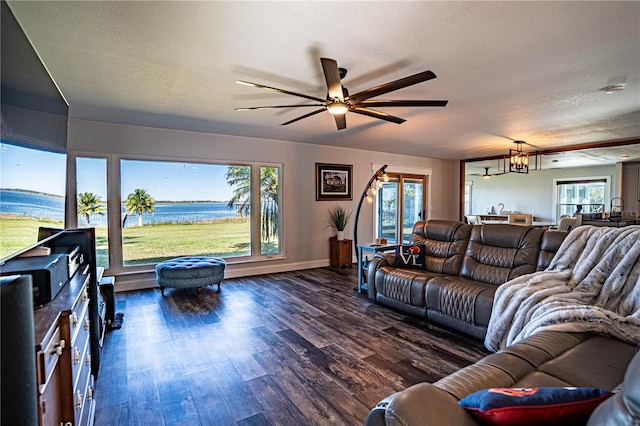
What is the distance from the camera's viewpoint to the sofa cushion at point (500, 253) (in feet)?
10.6

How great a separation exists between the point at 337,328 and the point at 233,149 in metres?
3.50

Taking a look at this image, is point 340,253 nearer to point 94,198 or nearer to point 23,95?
point 94,198

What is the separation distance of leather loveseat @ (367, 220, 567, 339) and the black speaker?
3053mm

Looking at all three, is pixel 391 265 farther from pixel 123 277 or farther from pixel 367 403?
pixel 123 277

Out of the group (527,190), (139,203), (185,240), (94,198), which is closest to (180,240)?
(185,240)

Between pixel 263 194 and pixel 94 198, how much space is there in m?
2.52

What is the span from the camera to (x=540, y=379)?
1451 millimetres

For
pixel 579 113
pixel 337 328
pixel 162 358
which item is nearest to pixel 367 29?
pixel 337 328

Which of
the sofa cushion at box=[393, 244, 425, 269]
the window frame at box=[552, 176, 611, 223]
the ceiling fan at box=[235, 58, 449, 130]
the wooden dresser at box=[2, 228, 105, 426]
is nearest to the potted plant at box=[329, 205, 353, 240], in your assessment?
the sofa cushion at box=[393, 244, 425, 269]

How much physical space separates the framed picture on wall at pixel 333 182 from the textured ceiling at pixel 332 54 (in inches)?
89.3

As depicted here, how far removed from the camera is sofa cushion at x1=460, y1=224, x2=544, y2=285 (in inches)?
127

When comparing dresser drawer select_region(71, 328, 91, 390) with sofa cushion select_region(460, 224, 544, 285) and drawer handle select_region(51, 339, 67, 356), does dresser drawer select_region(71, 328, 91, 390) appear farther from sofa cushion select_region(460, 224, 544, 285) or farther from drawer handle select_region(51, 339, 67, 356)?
sofa cushion select_region(460, 224, 544, 285)

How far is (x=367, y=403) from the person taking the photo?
208 centimetres

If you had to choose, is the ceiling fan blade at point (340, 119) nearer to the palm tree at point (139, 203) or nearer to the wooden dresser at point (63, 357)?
the wooden dresser at point (63, 357)
